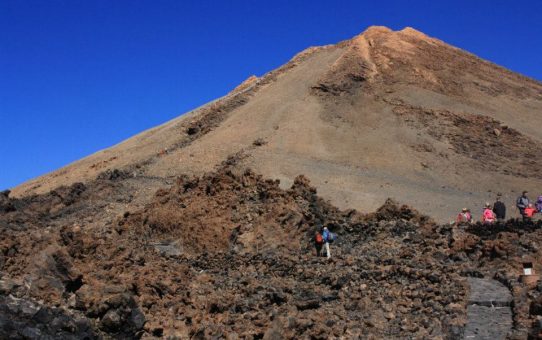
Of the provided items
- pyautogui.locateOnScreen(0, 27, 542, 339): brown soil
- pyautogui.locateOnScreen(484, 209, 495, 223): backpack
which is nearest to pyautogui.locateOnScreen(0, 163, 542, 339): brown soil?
pyautogui.locateOnScreen(0, 27, 542, 339): brown soil

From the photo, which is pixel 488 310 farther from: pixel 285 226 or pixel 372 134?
pixel 372 134

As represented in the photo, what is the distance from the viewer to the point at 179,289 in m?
12.3

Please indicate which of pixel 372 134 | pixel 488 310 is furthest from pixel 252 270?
pixel 372 134

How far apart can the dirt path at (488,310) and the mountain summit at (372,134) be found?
11.3 meters

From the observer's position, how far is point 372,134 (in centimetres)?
3438

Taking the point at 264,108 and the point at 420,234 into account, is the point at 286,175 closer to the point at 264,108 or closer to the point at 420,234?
the point at 264,108

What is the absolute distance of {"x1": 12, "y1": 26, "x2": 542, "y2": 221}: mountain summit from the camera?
1123 inches

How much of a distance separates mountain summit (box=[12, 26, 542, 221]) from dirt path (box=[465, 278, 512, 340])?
1126cm

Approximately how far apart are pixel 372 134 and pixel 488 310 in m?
23.5

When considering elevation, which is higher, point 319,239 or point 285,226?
point 285,226

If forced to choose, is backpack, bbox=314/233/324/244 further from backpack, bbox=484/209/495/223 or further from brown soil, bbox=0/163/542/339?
backpack, bbox=484/209/495/223

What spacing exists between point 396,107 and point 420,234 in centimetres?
2275

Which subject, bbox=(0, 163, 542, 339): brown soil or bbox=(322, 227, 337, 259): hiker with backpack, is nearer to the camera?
bbox=(0, 163, 542, 339): brown soil

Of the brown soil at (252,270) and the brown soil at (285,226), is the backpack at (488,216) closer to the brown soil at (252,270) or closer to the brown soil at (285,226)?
the brown soil at (285,226)
